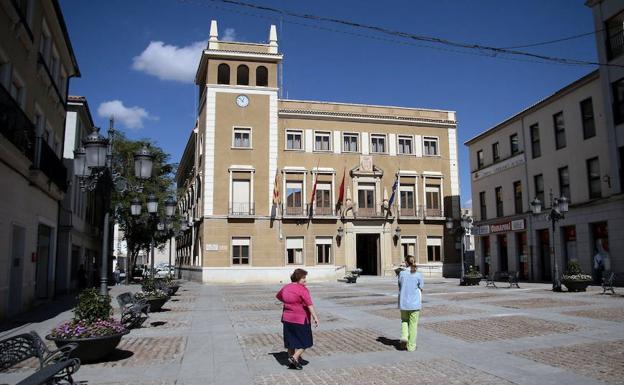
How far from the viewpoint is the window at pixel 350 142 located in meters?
38.8

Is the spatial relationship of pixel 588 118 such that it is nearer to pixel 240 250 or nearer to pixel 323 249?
pixel 323 249

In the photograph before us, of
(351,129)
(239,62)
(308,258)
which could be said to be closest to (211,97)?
(239,62)

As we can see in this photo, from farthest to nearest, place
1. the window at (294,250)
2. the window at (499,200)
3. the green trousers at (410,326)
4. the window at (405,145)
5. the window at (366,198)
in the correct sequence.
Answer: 1. the window at (405,145)
2. the window at (366,198)
3. the window at (294,250)
4. the window at (499,200)
5. the green trousers at (410,326)

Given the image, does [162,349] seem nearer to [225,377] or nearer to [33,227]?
[225,377]

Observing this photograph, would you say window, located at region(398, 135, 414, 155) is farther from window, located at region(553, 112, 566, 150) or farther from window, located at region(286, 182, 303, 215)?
window, located at region(553, 112, 566, 150)

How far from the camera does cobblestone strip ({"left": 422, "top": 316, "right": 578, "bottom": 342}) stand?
10289 millimetres

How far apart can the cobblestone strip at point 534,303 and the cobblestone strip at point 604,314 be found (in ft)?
5.17

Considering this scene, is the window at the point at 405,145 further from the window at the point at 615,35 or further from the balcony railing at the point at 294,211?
the window at the point at 615,35

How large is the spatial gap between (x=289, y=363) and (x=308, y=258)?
28777 mm

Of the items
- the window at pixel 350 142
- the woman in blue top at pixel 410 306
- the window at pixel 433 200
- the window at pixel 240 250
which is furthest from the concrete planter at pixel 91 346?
the window at pixel 433 200

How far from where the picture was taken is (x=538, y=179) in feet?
101

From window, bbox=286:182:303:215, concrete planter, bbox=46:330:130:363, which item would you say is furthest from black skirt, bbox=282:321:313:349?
window, bbox=286:182:303:215

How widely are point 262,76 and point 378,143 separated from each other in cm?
1036

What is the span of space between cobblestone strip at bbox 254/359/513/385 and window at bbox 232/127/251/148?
3018cm
